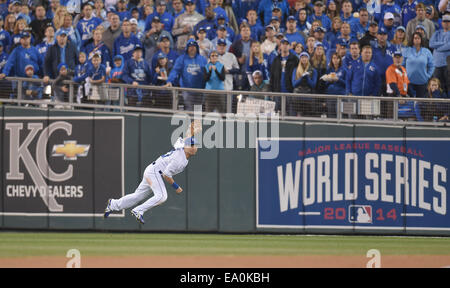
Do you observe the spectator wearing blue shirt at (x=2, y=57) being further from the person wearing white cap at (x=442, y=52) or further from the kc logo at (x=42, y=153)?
the person wearing white cap at (x=442, y=52)

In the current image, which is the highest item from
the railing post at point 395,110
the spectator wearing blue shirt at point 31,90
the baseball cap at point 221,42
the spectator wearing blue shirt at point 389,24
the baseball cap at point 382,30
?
the spectator wearing blue shirt at point 389,24

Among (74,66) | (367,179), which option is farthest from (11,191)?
(367,179)

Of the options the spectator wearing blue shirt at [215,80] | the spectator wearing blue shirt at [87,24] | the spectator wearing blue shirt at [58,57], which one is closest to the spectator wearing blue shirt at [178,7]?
the spectator wearing blue shirt at [87,24]

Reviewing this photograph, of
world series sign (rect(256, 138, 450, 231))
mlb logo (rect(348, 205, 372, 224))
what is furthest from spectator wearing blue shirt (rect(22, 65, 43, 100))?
mlb logo (rect(348, 205, 372, 224))

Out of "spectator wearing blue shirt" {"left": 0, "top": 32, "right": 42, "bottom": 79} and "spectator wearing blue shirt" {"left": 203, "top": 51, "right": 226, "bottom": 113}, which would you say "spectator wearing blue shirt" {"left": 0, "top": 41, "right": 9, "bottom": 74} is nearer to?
"spectator wearing blue shirt" {"left": 0, "top": 32, "right": 42, "bottom": 79}

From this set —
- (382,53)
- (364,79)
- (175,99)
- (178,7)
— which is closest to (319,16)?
(382,53)

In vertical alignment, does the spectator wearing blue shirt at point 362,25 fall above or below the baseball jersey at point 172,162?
above
